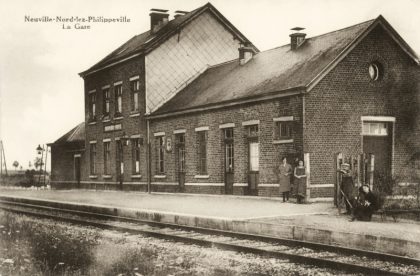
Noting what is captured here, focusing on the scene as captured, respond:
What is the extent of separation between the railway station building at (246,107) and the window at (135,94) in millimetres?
52

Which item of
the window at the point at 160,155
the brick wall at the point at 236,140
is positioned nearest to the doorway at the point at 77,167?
the window at the point at 160,155

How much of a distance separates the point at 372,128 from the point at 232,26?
446 inches

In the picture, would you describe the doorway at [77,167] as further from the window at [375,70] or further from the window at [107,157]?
the window at [375,70]

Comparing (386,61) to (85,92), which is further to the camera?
(85,92)

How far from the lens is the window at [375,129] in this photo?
20547mm

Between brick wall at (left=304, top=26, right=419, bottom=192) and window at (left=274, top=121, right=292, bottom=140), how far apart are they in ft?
2.69

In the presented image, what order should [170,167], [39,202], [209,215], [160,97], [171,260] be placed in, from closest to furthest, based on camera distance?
[171,260], [209,215], [39,202], [170,167], [160,97]

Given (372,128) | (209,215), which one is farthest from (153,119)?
(209,215)

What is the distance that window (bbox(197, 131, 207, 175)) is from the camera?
952 inches

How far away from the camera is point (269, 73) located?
22.3 metres

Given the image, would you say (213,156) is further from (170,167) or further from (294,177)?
(294,177)

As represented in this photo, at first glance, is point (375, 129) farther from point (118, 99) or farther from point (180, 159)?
point (118, 99)

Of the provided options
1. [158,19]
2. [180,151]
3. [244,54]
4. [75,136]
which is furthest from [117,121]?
[244,54]

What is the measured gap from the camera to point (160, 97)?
2844 cm
